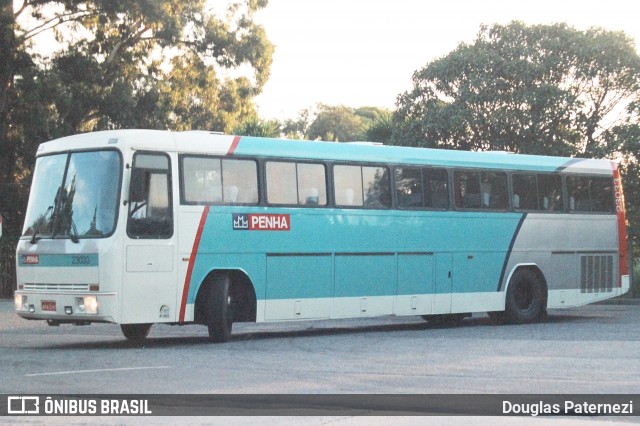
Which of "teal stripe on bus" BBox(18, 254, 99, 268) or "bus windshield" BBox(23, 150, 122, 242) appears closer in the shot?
"teal stripe on bus" BBox(18, 254, 99, 268)

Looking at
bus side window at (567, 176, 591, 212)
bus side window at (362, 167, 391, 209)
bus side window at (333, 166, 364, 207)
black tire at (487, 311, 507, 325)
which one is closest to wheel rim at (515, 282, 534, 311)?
black tire at (487, 311, 507, 325)

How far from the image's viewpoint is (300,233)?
20.2m

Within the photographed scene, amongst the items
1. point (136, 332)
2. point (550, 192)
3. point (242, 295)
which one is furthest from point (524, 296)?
point (136, 332)

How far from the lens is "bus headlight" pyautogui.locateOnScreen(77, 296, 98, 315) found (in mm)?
17297

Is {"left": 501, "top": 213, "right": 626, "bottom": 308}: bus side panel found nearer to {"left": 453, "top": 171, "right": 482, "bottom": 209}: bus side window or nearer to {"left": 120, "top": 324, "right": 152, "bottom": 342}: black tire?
{"left": 453, "top": 171, "right": 482, "bottom": 209}: bus side window

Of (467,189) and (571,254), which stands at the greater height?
(467,189)

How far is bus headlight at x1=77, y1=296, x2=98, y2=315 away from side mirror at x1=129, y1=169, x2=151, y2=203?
148cm

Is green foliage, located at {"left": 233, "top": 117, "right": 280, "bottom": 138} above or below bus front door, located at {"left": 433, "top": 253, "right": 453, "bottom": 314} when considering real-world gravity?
above

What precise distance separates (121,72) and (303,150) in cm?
2337

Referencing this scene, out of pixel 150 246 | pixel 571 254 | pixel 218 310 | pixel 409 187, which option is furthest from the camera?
pixel 571 254

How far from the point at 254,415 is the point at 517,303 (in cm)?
1466

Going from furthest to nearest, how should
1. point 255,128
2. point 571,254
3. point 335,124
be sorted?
point 335,124, point 255,128, point 571,254

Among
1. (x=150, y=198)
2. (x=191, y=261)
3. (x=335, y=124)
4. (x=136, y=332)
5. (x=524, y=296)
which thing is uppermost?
(x=335, y=124)

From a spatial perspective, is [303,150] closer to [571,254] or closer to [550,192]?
[550,192]
